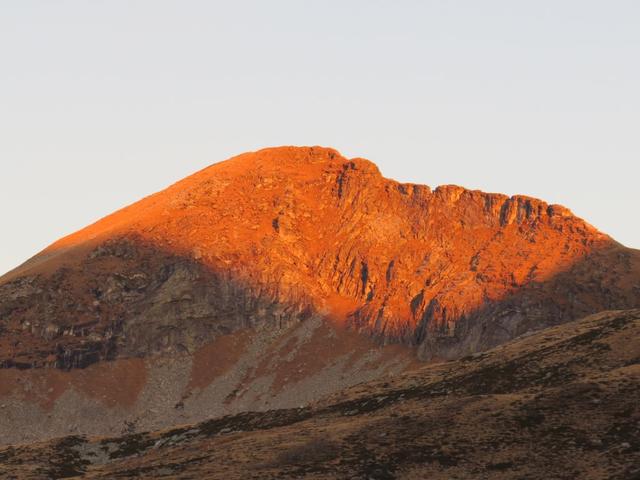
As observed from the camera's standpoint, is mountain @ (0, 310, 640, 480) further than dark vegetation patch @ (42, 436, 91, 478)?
No

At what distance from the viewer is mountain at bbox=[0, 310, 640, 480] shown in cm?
6166

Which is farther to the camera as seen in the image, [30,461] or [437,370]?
[437,370]

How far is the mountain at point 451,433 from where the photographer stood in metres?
61.7

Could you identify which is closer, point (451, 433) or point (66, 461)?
point (451, 433)

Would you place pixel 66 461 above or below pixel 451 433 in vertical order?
above

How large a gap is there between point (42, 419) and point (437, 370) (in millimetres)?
120103

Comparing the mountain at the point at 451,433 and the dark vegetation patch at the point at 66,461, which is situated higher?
the dark vegetation patch at the point at 66,461

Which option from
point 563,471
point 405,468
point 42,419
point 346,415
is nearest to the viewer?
point 563,471

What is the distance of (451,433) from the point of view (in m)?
67.2

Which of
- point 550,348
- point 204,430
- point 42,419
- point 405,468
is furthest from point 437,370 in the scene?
point 42,419

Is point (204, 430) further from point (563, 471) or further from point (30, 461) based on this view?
point (563, 471)

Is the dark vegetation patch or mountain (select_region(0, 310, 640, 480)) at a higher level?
the dark vegetation patch

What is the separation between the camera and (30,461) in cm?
9256

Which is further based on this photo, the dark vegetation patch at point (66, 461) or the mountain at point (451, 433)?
the dark vegetation patch at point (66, 461)
